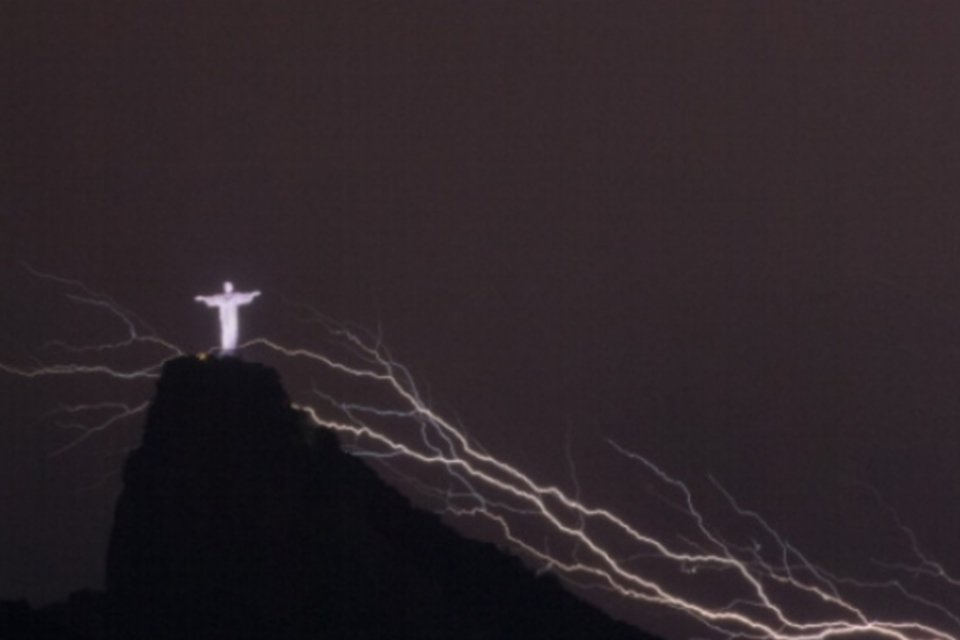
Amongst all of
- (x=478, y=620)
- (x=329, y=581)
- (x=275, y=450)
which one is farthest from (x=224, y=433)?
(x=478, y=620)

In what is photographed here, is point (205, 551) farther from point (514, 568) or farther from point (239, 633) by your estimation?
point (514, 568)
